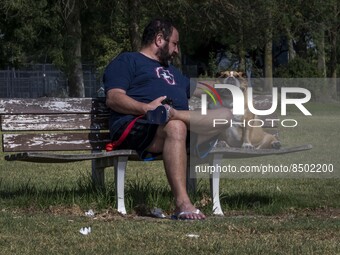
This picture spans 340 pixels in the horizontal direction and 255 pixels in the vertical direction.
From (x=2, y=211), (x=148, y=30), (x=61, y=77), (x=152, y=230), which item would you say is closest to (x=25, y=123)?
(x=2, y=211)

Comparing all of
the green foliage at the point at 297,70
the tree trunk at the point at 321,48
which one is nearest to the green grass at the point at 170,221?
the tree trunk at the point at 321,48

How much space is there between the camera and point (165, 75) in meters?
8.09

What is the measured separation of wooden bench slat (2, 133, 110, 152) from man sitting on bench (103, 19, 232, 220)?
0.44m

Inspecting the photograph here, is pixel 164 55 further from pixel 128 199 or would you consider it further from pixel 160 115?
pixel 128 199

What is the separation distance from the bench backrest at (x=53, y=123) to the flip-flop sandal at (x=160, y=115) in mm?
1031

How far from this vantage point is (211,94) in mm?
8586

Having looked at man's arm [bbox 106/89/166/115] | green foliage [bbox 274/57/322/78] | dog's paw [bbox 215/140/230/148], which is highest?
man's arm [bbox 106/89/166/115]

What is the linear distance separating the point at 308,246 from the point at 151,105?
6.52 feet

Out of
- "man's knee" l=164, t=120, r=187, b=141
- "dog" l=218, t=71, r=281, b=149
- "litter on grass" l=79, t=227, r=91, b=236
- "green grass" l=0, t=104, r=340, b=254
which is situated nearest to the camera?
"green grass" l=0, t=104, r=340, b=254

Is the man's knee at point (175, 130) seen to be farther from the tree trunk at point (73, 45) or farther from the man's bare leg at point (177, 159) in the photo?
the tree trunk at point (73, 45)

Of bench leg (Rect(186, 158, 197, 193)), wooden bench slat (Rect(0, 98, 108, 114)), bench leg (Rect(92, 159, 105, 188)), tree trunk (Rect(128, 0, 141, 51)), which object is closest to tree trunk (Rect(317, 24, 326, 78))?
tree trunk (Rect(128, 0, 141, 51))

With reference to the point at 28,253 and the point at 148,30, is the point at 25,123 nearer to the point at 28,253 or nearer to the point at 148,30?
the point at 148,30

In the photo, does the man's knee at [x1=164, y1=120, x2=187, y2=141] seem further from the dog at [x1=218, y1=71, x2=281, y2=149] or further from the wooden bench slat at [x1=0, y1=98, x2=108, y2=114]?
the dog at [x1=218, y1=71, x2=281, y2=149]

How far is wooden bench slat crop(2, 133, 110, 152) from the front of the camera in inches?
324
